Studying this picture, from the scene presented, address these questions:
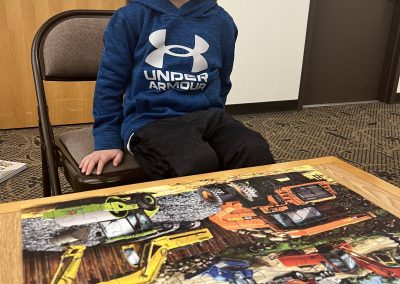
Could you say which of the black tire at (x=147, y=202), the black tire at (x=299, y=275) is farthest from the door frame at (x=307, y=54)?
the black tire at (x=299, y=275)

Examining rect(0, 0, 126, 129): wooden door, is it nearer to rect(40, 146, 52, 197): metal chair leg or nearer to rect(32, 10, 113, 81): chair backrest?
rect(32, 10, 113, 81): chair backrest

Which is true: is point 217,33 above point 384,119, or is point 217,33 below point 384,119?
above

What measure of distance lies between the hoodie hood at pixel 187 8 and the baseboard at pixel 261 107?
157 centimetres

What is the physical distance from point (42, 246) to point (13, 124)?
192 centimetres

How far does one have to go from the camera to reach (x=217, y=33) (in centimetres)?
103

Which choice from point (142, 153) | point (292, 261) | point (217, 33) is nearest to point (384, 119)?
point (217, 33)

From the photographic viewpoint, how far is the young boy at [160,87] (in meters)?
0.90

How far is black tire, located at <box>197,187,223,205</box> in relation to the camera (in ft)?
2.04

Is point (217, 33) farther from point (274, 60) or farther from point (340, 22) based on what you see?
point (340, 22)

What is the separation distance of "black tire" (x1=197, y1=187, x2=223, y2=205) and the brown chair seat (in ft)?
0.90

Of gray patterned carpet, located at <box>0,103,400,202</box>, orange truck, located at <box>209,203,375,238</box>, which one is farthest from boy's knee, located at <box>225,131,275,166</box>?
gray patterned carpet, located at <box>0,103,400,202</box>

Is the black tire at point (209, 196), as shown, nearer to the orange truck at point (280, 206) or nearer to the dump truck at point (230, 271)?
the orange truck at point (280, 206)

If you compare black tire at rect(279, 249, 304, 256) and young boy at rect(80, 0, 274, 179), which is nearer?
black tire at rect(279, 249, 304, 256)

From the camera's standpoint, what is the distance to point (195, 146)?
85 centimetres
